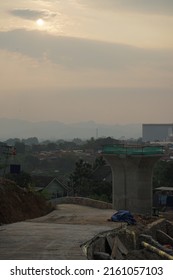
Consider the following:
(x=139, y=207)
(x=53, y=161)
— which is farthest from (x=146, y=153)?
(x=53, y=161)

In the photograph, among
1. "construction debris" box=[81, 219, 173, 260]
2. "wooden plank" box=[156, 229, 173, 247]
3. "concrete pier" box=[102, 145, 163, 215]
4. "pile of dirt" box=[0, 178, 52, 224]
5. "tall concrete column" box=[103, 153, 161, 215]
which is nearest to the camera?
"construction debris" box=[81, 219, 173, 260]

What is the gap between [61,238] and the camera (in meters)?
22.6

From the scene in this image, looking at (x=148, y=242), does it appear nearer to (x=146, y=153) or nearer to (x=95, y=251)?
(x=95, y=251)

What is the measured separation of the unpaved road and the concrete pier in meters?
6.40

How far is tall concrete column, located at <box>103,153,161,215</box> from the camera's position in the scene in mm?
38875

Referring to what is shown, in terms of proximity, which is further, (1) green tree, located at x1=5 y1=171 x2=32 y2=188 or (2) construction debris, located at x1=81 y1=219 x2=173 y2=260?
(1) green tree, located at x1=5 y1=171 x2=32 y2=188

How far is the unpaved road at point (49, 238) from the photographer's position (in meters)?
18.8

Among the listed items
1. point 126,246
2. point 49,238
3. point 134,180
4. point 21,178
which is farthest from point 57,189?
point 49,238

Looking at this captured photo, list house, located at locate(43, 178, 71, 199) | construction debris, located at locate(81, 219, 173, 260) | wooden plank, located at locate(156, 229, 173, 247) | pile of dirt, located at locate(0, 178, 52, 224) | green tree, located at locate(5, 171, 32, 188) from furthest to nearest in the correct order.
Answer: house, located at locate(43, 178, 71, 199)
green tree, located at locate(5, 171, 32, 188)
pile of dirt, located at locate(0, 178, 52, 224)
wooden plank, located at locate(156, 229, 173, 247)
construction debris, located at locate(81, 219, 173, 260)

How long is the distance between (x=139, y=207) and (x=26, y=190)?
9.87m

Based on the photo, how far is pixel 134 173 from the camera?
3891cm

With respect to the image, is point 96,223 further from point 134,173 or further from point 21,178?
point 21,178

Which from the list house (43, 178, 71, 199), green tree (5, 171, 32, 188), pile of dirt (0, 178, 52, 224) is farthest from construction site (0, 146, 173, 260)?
house (43, 178, 71, 199)

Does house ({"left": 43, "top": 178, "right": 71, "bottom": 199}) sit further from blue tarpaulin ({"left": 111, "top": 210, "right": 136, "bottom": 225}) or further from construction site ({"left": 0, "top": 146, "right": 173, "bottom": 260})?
blue tarpaulin ({"left": 111, "top": 210, "right": 136, "bottom": 225})
